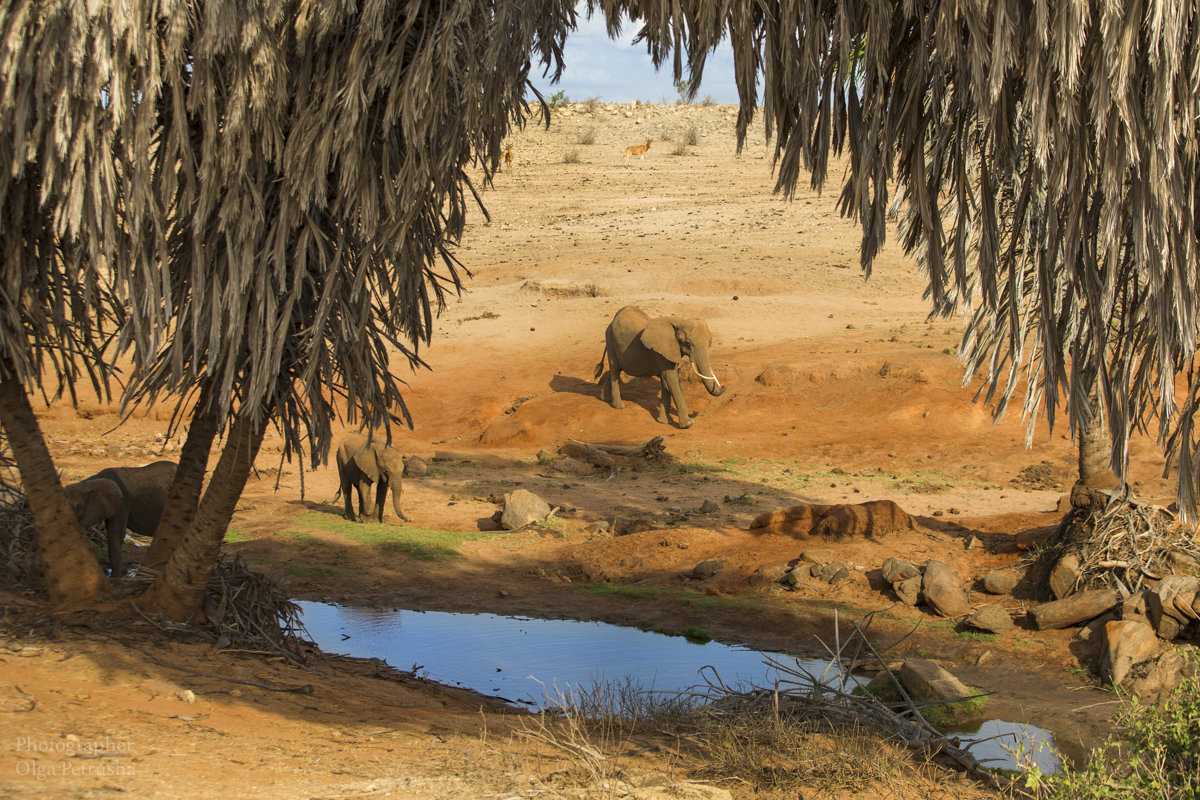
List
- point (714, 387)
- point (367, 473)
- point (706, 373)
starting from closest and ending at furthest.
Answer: point (367, 473) < point (706, 373) < point (714, 387)

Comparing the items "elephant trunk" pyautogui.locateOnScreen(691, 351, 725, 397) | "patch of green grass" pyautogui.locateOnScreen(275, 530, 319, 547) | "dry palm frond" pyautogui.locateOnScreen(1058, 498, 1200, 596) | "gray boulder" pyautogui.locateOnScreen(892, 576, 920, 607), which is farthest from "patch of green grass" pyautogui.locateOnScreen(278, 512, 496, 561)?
"elephant trunk" pyautogui.locateOnScreen(691, 351, 725, 397)

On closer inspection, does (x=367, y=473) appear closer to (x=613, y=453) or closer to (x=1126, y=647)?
(x=613, y=453)

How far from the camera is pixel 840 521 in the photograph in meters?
10.0

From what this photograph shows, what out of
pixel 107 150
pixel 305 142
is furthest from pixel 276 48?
pixel 107 150

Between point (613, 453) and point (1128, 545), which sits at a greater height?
point (1128, 545)

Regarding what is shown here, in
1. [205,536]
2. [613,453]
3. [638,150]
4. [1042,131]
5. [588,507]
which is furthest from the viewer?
[638,150]

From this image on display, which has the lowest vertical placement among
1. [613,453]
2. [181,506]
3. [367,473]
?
[613,453]

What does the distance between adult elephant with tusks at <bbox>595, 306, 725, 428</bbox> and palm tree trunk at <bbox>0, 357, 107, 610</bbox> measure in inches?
463

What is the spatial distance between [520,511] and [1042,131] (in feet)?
28.7

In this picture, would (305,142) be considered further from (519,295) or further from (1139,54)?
Result: (519,295)

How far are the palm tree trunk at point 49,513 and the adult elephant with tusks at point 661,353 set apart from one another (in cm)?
1176

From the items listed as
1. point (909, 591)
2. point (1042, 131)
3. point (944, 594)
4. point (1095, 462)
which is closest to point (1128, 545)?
point (1095, 462)

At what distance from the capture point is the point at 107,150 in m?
4.40

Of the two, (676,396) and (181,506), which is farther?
(676,396)
